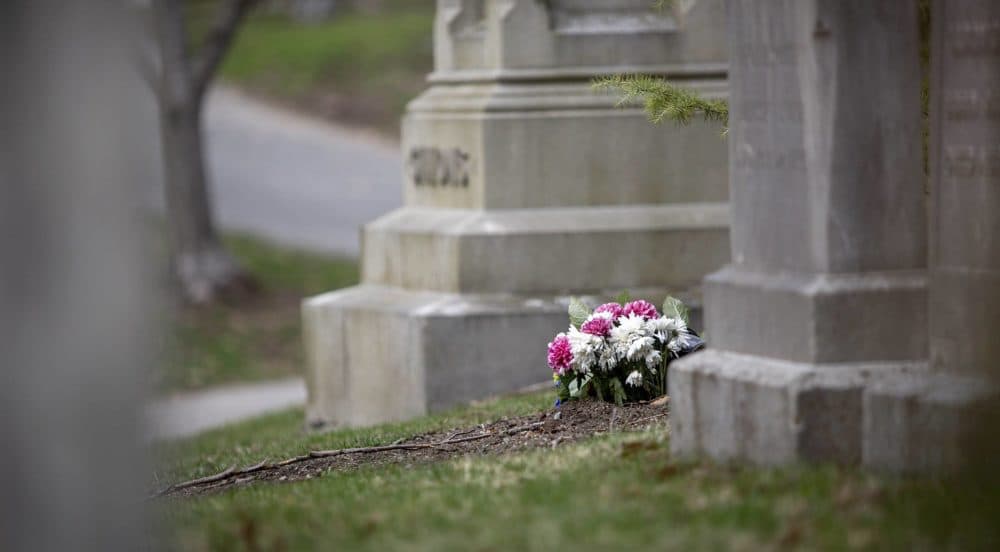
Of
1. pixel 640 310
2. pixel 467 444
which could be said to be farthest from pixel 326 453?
pixel 640 310

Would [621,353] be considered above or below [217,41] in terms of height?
below

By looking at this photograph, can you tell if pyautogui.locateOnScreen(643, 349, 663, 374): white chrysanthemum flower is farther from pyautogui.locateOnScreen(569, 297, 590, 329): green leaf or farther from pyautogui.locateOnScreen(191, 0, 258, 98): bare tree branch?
pyautogui.locateOnScreen(191, 0, 258, 98): bare tree branch

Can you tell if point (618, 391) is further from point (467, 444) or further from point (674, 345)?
point (467, 444)

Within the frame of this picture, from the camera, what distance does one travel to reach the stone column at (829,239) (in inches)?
195

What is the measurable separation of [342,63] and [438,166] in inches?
869

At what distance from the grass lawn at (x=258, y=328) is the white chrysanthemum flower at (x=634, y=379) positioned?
7489 mm

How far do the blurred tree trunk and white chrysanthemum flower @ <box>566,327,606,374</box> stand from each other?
11.0 meters

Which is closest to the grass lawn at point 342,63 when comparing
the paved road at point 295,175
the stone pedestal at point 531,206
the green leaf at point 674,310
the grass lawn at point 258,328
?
the paved road at point 295,175

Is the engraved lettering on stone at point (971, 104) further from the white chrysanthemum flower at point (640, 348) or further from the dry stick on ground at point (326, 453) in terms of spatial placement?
the dry stick on ground at point (326, 453)

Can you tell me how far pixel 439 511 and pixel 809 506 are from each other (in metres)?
1.18

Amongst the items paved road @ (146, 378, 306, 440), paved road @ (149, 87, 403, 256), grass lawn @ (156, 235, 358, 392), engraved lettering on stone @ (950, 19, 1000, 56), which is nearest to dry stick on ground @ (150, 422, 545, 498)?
engraved lettering on stone @ (950, 19, 1000, 56)

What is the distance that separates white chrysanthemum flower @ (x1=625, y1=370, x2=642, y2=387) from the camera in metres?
6.56

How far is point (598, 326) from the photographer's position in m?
6.64

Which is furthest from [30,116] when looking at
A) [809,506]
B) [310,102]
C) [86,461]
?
[310,102]
